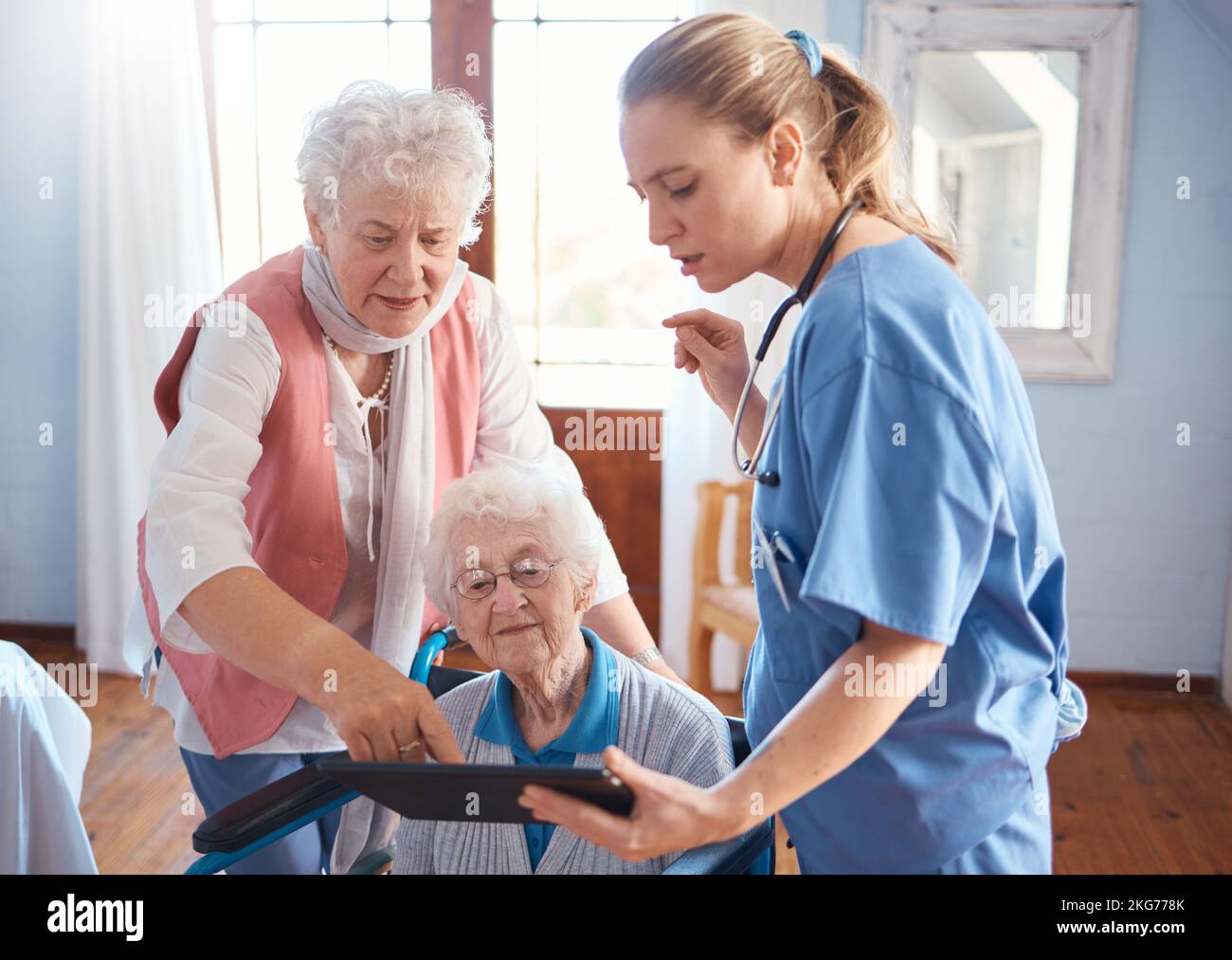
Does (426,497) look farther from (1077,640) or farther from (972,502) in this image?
(1077,640)

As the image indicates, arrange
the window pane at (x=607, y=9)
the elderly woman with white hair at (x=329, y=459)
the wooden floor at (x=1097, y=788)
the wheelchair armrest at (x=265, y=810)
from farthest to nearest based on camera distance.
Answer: the window pane at (x=607, y=9) → the wooden floor at (x=1097, y=788) → the wheelchair armrest at (x=265, y=810) → the elderly woman with white hair at (x=329, y=459)

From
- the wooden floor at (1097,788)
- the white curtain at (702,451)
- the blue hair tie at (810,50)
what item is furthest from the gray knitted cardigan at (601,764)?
the white curtain at (702,451)

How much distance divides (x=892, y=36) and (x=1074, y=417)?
4.40ft

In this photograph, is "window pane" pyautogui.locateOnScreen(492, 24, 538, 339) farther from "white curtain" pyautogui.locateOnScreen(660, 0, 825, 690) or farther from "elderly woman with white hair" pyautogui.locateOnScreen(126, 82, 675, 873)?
"elderly woman with white hair" pyautogui.locateOnScreen(126, 82, 675, 873)

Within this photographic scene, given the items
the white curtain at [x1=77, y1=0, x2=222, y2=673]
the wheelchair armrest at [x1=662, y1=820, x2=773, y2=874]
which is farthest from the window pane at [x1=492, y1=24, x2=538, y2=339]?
the wheelchair armrest at [x1=662, y1=820, x2=773, y2=874]

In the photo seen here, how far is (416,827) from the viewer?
1.53 m

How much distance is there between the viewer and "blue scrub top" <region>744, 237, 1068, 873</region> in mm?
880

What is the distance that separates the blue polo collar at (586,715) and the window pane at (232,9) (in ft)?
9.81

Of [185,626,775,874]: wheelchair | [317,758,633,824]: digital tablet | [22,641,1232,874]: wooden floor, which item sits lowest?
[22,641,1232,874]: wooden floor

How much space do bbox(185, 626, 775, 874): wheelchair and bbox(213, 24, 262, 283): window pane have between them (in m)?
2.66

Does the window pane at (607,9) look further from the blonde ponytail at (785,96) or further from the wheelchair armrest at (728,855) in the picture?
the wheelchair armrest at (728,855)

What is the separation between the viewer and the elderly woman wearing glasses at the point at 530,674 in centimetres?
149
